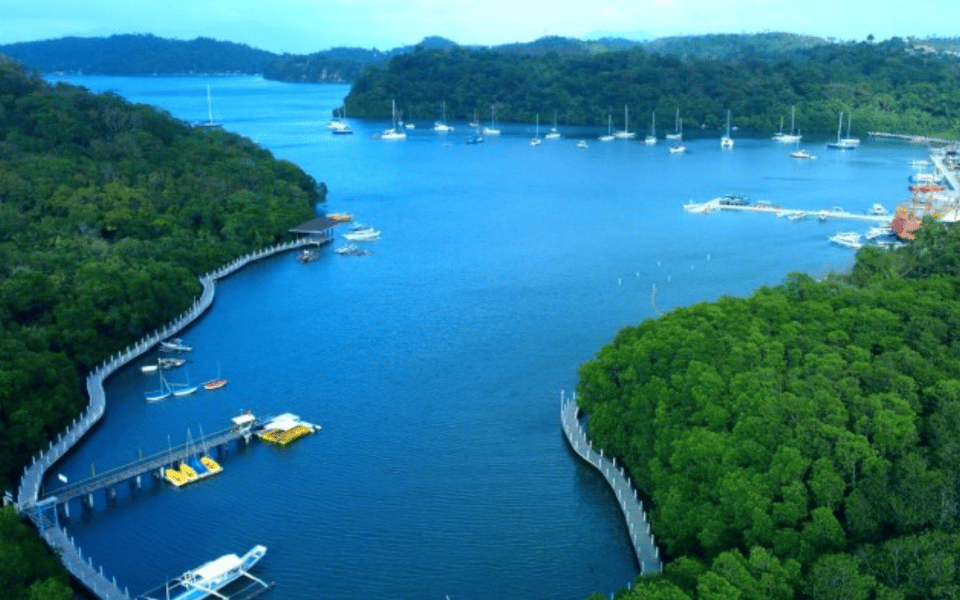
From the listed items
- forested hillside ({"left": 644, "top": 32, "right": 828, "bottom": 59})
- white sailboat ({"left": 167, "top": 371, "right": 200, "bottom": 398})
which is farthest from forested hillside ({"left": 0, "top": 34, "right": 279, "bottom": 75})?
white sailboat ({"left": 167, "top": 371, "right": 200, "bottom": 398})

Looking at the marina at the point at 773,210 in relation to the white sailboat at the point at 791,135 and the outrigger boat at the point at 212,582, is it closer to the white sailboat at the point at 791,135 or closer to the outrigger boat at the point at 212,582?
the white sailboat at the point at 791,135

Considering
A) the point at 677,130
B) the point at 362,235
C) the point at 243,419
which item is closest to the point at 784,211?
the point at 362,235

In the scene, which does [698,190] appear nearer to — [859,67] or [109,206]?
[109,206]

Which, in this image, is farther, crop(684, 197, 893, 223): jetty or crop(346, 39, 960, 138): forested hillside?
crop(346, 39, 960, 138): forested hillside

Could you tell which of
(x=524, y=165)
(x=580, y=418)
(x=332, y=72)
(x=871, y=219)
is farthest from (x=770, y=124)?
(x=332, y=72)

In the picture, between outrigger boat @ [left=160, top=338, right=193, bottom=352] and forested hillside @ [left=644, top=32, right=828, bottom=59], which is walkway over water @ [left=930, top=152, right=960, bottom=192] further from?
forested hillside @ [left=644, top=32, right=828, bottom=59]

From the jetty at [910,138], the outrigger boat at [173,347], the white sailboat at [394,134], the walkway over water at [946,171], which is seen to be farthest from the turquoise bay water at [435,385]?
the white sailboat at [394,134]
